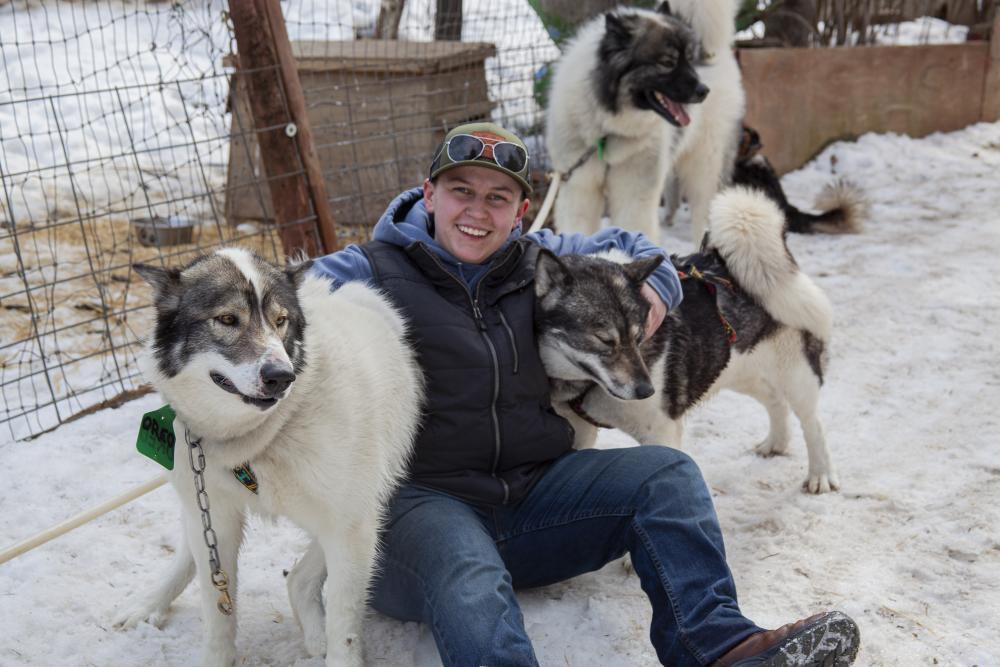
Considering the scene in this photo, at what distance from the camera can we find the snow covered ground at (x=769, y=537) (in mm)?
2432

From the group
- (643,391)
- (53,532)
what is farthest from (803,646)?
(53,532)

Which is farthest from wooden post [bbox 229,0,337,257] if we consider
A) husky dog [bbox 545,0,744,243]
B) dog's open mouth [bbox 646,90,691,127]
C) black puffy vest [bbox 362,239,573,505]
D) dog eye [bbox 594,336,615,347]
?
dog eye [bbox 594,336,615,347]

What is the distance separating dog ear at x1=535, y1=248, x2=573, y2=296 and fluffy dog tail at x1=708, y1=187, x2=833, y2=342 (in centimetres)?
88

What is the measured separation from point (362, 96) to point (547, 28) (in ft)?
5.02

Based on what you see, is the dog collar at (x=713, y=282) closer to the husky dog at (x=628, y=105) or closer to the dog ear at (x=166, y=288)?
the dog ear at (x=166, y=288)

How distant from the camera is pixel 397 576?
88.8 inches

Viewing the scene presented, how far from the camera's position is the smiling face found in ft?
7.93

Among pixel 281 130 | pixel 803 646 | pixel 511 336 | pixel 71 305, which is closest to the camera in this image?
pixel 803 646

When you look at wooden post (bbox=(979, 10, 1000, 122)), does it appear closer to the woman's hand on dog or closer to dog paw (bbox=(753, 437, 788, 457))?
dog paw (bbox=(753, 437, 788, 457))

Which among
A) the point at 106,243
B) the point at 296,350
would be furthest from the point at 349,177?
the point at 296,350

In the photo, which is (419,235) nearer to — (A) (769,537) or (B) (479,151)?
(B) (479,151)

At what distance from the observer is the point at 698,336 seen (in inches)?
119

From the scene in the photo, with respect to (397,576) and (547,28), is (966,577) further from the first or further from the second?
(547,28)

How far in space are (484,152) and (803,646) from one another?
1.47 m
